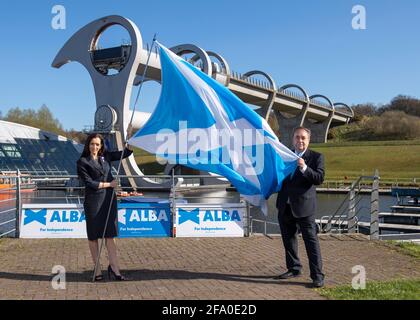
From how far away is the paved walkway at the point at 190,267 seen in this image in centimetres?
653

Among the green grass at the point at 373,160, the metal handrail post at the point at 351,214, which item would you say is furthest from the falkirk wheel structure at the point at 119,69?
the metal handrail post at the point at 351,214

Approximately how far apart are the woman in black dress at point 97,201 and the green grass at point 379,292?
9.97 ft

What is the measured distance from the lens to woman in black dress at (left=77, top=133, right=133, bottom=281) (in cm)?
730

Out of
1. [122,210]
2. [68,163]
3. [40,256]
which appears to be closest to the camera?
[40,256]

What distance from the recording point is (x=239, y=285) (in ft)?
22.9

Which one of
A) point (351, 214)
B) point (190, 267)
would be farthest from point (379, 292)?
point (351, 214)

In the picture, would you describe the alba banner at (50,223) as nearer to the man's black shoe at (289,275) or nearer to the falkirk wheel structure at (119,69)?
the man's black shoe at (289,275)

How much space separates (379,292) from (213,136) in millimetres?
3380

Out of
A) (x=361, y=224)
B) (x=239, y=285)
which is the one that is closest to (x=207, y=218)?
(x=239, y=285)

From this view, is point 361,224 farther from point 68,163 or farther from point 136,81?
point 136,81

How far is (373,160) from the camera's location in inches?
3137

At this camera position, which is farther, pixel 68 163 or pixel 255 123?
pixel 68 163

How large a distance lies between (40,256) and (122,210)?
2694 millimetres

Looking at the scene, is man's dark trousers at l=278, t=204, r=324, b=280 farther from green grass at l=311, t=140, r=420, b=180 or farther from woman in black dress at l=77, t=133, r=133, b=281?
green grass at l=311, t=140, r=420, b=180
